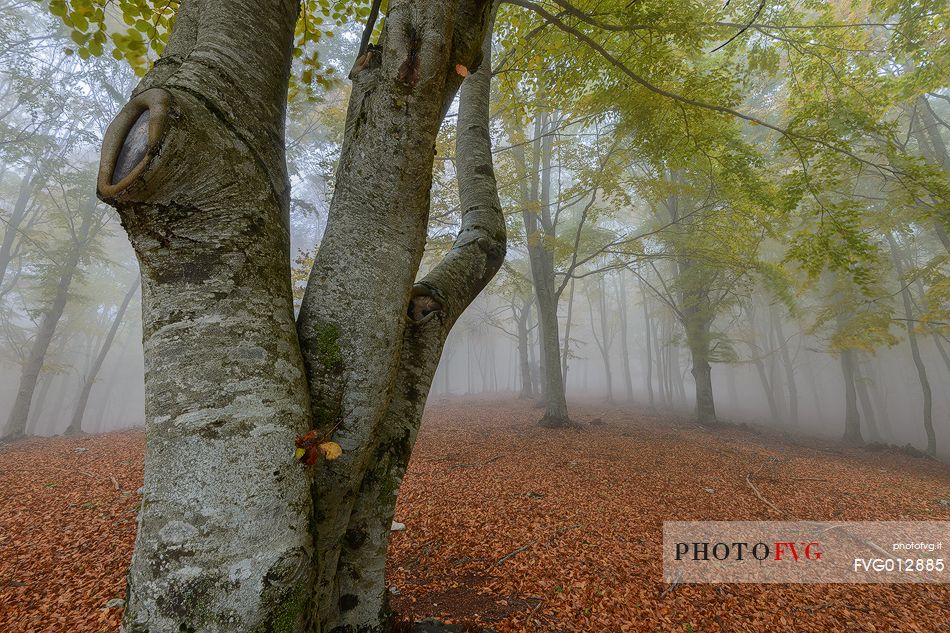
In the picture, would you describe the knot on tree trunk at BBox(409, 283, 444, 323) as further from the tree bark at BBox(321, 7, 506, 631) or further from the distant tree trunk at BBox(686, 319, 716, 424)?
the distant tree trunk at BBox(686, 319, 716, 424)

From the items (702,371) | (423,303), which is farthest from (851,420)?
(423,303)

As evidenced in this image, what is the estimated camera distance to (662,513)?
3.60 metres

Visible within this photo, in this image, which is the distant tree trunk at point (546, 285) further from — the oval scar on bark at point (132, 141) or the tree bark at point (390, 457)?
the oval scar on bark at point (132, 141)

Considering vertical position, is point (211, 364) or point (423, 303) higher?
point (423, 303)

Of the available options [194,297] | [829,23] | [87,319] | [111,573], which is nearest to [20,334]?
[87,319]

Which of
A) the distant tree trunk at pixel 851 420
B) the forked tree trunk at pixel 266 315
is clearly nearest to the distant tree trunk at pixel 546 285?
the forked tree trunk at pixel 266 315

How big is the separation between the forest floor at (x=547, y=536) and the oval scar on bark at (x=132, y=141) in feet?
7.42

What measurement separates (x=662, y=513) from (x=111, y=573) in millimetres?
4463

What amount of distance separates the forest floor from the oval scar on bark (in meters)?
2.26

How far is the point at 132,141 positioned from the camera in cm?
99

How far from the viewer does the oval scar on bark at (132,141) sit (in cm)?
93

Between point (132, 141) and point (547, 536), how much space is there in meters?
3.44

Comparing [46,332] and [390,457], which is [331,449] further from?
[46,332]

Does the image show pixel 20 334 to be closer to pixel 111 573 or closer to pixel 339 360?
pixel 111 573
